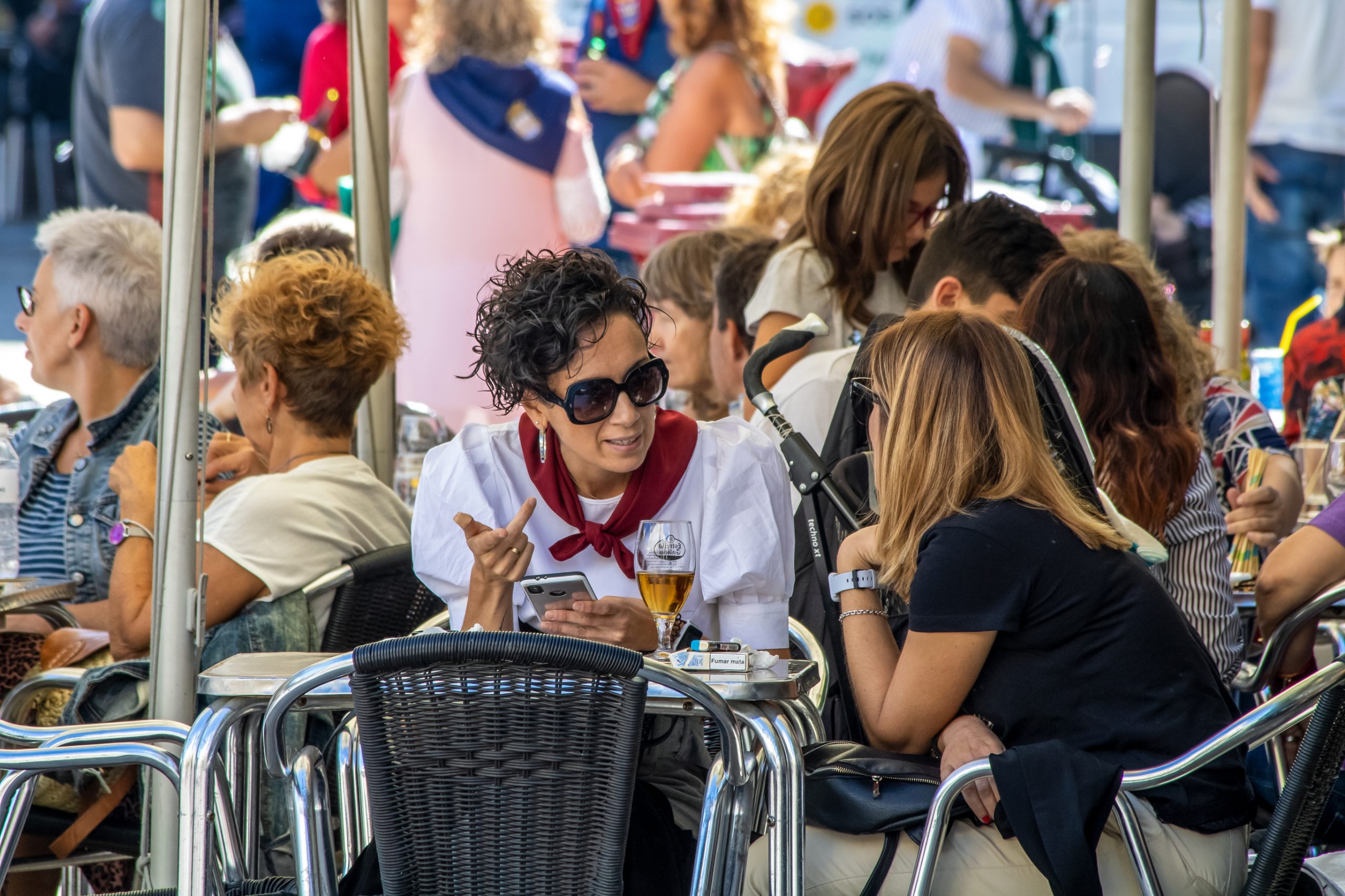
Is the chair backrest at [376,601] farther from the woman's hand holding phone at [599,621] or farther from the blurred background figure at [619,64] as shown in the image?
the blurred background figure at [619,64]

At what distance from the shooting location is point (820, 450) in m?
3.23

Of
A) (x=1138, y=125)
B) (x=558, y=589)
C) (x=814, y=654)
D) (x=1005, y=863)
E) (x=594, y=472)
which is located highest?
(x=1138, y=125)

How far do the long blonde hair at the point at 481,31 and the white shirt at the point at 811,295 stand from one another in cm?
210

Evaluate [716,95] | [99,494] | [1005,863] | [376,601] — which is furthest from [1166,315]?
[716,95]

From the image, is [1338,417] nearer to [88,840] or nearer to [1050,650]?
[1050,650]

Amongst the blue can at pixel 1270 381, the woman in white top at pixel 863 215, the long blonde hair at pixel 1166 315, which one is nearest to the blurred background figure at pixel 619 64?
the blue can at pixel 1270 381

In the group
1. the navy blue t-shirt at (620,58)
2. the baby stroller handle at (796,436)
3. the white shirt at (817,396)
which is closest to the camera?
the baby stroller handle at (796,436)

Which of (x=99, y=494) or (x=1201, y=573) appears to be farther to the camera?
(x=99, y=494)

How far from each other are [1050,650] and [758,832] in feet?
1.66

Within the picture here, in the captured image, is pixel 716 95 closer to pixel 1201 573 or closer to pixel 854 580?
pixel 1201 573

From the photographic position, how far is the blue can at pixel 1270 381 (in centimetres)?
535

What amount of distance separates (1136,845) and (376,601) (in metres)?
1.44

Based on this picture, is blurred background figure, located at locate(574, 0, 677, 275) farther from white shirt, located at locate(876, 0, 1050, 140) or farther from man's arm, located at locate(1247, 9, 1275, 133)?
man's arm, located at locate(1247, 9, 1275, 133)

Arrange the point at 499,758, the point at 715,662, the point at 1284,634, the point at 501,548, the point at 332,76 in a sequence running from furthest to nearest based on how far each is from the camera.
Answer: the point at 332,76, the point at 1284,634, the point at 501,548, the point at 715,662, the point at 499,758
